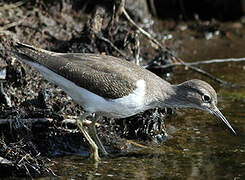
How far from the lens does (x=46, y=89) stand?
716cm

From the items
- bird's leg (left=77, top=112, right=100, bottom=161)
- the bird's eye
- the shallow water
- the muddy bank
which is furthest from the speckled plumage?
the shallow water

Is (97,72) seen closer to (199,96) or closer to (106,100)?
(106,100)

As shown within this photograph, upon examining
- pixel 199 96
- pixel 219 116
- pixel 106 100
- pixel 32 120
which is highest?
pixel 199 96

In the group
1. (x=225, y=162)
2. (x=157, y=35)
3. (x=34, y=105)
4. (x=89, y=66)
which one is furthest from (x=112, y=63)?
(x=157, y=35)

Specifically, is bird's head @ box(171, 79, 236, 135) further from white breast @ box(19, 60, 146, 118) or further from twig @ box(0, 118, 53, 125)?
twig @ box(0, 118, 53, 125)

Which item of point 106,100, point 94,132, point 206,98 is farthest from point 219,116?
point 94,132

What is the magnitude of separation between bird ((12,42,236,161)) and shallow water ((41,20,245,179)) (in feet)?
0.91

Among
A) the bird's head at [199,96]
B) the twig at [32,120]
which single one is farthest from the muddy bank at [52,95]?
the bird's head at [199,96]

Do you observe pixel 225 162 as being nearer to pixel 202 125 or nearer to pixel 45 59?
pixel 202 125

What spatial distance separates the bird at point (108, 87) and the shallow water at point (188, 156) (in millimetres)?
277

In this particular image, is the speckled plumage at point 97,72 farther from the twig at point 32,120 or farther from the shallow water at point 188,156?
the shallow water at point 188,156

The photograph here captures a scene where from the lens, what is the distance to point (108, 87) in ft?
20.5

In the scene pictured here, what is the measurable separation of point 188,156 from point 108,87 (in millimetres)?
1344

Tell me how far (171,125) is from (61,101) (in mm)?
1696
